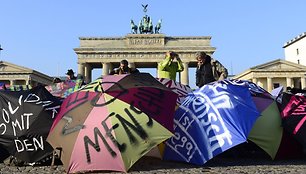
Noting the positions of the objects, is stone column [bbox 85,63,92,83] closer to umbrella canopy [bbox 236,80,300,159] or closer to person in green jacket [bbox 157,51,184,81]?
person in green jacket [bbox 157,51,184,81]

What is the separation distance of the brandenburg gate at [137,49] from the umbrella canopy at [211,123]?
1699 inches

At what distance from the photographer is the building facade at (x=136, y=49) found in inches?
1907

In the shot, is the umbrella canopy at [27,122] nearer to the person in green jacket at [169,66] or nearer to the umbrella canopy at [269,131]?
the umbrella canopy at [269,131]

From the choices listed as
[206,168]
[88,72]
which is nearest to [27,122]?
[206,168]

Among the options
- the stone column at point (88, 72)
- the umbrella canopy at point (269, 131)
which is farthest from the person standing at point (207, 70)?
the stone column at point (88, 72)

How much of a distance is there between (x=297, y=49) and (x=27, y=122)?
219 feet

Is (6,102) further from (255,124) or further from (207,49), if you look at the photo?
(207,49)

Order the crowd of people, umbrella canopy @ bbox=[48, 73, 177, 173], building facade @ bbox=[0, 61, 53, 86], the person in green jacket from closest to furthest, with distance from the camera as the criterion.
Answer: umbrella canopy @ bbox=[48, 73, 177, 173], the crowd of people, the person in green jacket, building facade @ bbox=[0, 61, 53, 86]

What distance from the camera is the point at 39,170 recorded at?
4734 mm

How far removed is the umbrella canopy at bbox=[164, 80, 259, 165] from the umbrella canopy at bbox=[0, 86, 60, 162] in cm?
176

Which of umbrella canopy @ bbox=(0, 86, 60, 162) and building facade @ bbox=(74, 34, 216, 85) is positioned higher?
building facade @ bbox=(74, 34, 216, 85)

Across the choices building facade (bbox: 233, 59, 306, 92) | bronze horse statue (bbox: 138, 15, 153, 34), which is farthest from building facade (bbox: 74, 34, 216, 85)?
building facade (bbox: 233, 59, 306, 92)

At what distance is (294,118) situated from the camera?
17.1 ft

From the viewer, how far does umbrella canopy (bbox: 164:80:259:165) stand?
4.62m
